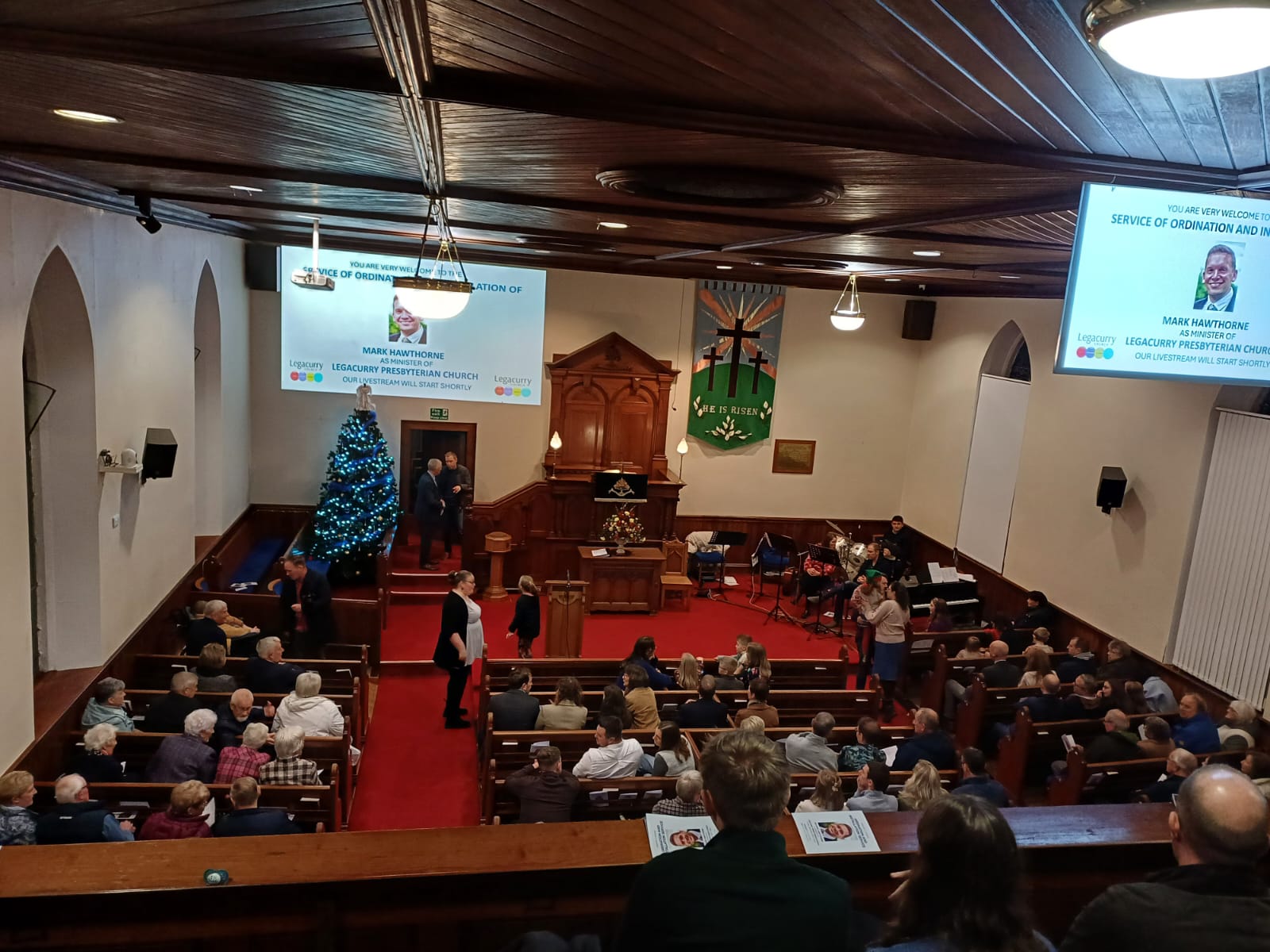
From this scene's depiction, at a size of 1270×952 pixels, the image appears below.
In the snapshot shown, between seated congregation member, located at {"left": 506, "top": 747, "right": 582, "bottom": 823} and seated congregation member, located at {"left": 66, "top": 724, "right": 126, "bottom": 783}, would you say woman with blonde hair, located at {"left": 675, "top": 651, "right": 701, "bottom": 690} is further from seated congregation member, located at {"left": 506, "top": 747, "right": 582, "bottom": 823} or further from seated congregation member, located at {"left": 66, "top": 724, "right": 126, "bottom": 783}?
seated congregation member, located at {"left": 66, "top": 724, "right": 126, "bottom": 783}

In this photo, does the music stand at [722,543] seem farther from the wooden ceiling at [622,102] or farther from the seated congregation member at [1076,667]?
the wooden ceiling at [622,102]

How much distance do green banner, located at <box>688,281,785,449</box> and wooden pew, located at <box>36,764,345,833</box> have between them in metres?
8.31

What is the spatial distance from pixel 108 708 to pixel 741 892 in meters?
5.54

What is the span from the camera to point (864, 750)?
5.88 m

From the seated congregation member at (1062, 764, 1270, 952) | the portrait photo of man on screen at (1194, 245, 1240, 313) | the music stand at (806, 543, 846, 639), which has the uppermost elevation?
the portrait photo of man on screen at (1194, 245, 1240, 313)

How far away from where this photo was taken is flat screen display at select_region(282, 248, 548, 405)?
34.8ft

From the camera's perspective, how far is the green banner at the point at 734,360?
12.4 m

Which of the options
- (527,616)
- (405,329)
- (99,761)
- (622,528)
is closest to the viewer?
(99,761)

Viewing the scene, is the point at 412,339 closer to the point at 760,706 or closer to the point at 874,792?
the point at 760,706

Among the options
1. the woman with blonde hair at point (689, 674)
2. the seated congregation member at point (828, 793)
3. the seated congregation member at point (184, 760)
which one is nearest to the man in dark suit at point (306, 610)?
the seated congregation member at point (184, 760)

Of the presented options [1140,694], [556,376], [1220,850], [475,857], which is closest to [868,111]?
[1220,850]

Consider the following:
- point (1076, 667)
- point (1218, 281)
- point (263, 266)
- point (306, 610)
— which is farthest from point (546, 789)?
point (263, 266)

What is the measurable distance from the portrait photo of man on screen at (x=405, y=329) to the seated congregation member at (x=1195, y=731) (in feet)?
28.2

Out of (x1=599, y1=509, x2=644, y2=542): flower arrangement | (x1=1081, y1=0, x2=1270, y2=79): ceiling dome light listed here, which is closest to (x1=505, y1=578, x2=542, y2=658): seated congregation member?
(x1=599, y1=509, x2=644, y2=542): flower arrangement
